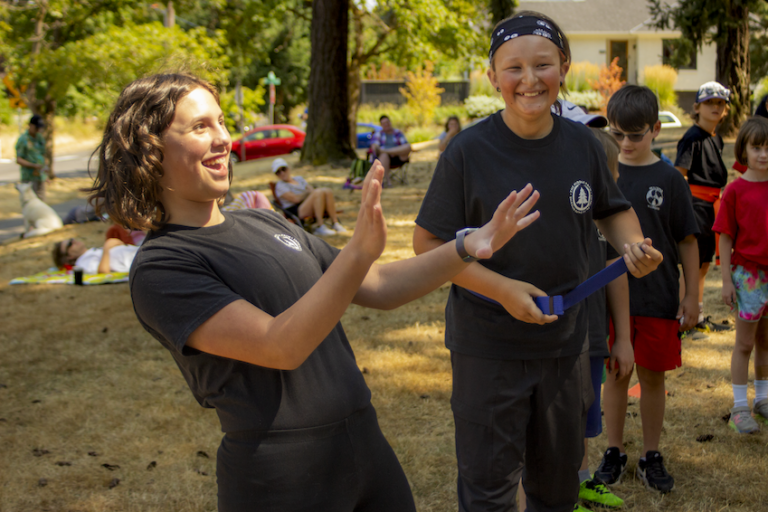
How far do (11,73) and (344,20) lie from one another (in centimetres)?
995

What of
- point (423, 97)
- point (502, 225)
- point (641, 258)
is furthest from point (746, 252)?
point (423, 97)

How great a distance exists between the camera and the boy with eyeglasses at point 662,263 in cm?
312

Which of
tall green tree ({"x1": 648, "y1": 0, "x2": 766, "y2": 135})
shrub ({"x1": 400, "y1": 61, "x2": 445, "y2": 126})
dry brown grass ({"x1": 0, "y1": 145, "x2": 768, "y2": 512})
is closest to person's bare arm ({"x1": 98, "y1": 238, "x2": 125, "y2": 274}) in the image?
dry brown grass ({"x1": 0, "y1": 145, "x2": 768, "y2": 512})

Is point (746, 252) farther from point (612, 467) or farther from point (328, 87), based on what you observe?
point (328, 87)

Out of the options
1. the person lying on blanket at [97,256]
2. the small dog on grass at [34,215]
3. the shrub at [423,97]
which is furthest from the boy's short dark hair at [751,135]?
the shrub at [423,97]

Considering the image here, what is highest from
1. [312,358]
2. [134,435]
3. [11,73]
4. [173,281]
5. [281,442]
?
[11,73]

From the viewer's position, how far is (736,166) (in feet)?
14.2

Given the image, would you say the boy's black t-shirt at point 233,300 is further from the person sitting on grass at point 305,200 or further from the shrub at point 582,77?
the shrub at point 582,77

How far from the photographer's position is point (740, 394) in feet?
12.5

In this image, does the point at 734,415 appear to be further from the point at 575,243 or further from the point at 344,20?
the point at 344,20

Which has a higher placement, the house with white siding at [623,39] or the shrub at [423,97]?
the house with white siding at [623,39]

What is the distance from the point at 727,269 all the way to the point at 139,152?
11.2 ft

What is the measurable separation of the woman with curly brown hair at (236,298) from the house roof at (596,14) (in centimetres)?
3942

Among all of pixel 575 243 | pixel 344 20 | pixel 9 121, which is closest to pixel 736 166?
pixel 575 243
